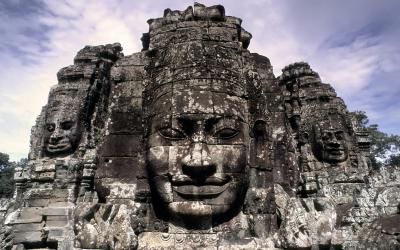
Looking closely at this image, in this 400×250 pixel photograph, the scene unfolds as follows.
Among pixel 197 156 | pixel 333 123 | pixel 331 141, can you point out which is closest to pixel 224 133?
pixel 197 156

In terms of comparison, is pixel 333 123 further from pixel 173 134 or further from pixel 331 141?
pixel 173 134

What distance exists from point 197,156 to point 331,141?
9043 millimetres

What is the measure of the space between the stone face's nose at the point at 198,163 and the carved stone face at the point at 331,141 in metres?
8.82

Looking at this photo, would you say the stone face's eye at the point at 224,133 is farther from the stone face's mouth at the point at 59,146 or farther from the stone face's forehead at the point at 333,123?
the stone face's forehead at the point at 333,123

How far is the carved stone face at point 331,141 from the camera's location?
1184 centimetres

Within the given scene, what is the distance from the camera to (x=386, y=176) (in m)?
8.35

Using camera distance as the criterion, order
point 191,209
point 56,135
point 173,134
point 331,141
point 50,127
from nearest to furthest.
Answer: point 191,209 < point 173,134 < point 56,135 < point 50,127 < point 331,141

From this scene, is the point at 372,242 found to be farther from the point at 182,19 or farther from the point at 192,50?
the point at 182,19

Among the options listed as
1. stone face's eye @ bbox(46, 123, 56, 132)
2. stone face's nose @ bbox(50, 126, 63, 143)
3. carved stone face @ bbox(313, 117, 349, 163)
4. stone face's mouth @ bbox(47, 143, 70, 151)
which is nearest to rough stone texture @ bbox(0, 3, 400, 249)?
stone face's mouth @ bbox(47, 143, 70, 151)

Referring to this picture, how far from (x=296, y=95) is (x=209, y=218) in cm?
874

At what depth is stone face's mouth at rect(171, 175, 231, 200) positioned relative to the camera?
4.11m

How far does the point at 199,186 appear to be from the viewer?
13.6 ft

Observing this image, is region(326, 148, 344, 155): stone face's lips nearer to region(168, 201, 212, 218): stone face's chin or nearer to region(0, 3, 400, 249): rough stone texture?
region(0, 3, 400, 249): rough stone texture

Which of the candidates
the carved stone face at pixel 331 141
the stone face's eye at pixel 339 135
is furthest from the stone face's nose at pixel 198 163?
the stone face's eye at pixel 339 135
